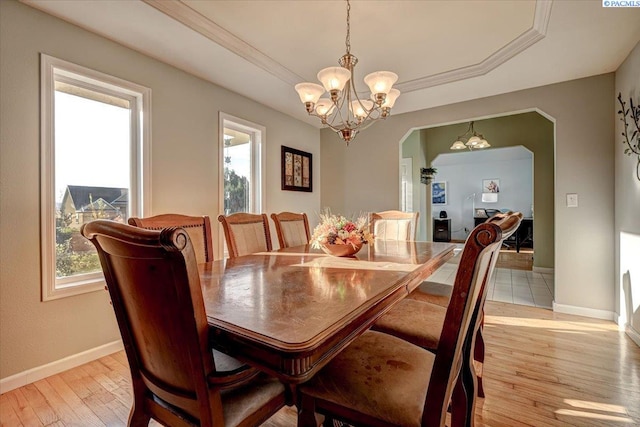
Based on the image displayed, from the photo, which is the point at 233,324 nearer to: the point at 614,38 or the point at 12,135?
the point at 12,135

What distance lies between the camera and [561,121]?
3.08 metres

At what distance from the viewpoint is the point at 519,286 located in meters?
4.05

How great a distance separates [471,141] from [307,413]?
5279 mm

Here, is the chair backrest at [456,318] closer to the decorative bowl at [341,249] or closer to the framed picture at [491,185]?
the decorative bowl at [341,249]

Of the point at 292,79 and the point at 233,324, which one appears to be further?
the point at 292,79

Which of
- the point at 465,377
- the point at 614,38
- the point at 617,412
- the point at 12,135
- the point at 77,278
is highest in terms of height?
the point at 614,38

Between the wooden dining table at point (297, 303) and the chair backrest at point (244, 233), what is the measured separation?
368mm

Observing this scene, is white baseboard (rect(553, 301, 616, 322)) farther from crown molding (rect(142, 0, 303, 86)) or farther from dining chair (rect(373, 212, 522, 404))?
crown molding (rect(142, 0, 303, 86))

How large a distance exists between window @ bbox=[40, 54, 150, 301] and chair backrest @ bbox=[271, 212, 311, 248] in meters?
1.15

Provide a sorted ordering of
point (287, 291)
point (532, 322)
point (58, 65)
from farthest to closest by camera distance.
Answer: point (532, 322)
point (58, 65)
point (287, 291)

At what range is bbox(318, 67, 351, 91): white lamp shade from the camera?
1.89 m

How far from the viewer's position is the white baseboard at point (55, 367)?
1.81 meters

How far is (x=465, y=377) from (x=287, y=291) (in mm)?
766

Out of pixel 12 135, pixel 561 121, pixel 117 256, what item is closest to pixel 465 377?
pixel 117 256
